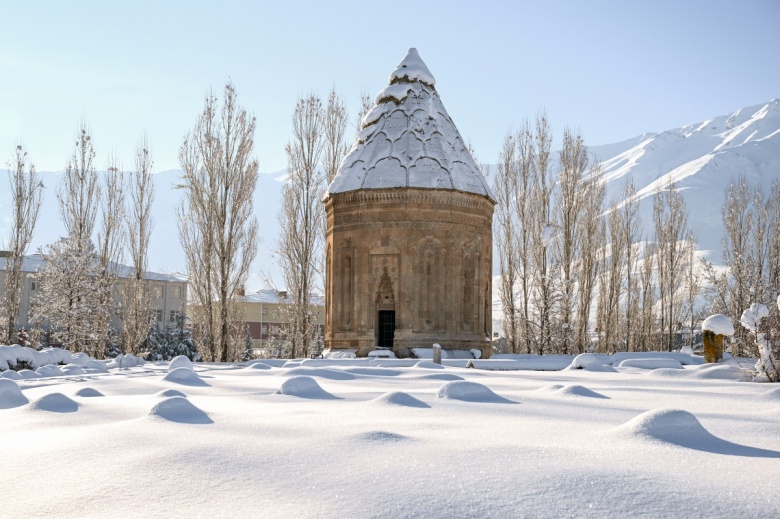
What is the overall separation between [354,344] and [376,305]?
Result: 50.7 inches

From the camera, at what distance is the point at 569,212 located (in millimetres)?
29062

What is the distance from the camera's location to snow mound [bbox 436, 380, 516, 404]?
617 cm

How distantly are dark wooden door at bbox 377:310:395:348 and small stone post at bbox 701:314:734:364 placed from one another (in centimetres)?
939

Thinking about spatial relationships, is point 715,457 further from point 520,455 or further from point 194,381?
point 194,381

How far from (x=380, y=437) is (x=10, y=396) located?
438cm

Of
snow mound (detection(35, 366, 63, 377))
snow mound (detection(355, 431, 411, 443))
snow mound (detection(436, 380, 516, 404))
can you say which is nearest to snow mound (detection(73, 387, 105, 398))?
snow mound (detection(436, 380, 516, 404))

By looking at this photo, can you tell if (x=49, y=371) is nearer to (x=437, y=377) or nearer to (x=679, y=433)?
(x=437, y=377)

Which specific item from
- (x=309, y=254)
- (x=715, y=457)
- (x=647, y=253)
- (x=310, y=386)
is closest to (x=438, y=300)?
(x=309, y=254)

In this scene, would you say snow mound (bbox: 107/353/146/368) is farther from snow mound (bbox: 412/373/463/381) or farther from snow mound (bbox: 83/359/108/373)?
snow mound (bbox: 412/373/463/381)

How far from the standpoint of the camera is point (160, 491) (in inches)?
119

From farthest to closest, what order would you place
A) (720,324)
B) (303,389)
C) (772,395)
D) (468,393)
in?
(720,324) < (772,395) < (303,389) < (468,393)

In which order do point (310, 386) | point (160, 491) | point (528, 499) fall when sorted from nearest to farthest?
point (528, 499)
point (160, 491)
point (310, 386)

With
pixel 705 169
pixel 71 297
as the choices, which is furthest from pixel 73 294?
pixel 705 169

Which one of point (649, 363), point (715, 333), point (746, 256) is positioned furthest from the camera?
point (746, 256)
